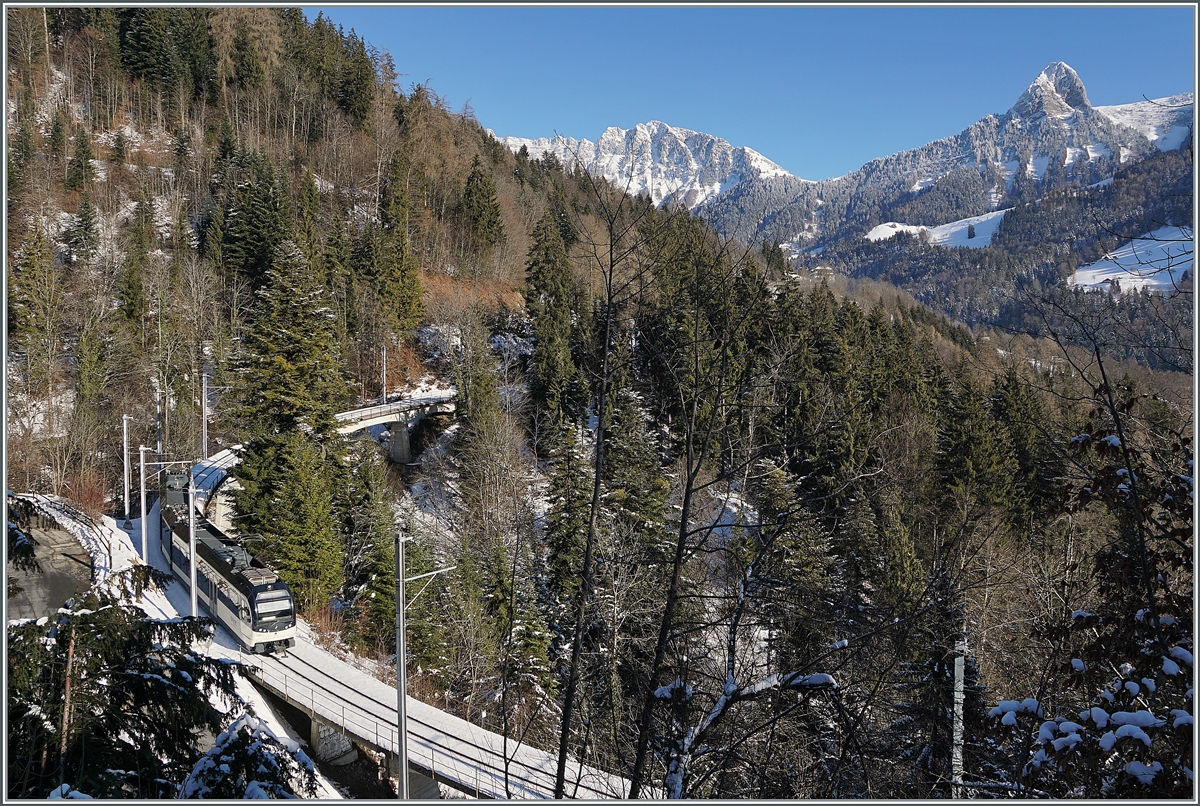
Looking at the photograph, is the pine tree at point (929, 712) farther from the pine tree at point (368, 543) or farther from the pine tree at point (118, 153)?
the pine tree at point (118, 153)

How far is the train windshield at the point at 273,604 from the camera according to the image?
49.1 feet

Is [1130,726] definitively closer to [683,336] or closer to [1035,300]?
[1035,300]

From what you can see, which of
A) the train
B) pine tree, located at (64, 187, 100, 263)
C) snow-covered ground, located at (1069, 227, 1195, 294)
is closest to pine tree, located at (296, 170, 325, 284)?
pine tree, located at (64, 187, 100, 263)

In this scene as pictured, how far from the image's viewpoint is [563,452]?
18.9 metres

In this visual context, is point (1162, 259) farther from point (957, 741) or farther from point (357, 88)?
point (357, 88)

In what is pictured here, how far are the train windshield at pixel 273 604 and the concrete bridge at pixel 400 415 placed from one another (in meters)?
14.7

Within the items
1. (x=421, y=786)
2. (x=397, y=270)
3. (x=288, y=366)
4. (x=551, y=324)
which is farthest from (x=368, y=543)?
(x=397, y=270)

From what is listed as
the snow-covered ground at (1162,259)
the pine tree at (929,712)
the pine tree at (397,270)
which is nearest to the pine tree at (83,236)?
the pine tree at (397,270)

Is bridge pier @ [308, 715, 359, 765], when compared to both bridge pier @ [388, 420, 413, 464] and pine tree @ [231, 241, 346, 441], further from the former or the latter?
bridge pier @ [388, 420, 413, 464]

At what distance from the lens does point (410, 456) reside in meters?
33.9

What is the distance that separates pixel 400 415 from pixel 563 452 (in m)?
16.4

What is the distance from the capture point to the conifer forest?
384 centimetres

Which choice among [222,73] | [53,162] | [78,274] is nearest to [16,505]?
[78,274]

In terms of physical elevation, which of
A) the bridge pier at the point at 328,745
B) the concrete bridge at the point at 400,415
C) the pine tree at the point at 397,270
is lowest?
the bridge pier at the point at 328,745
